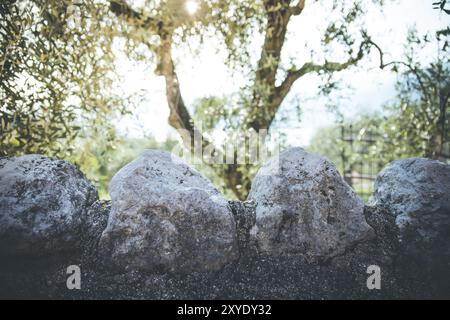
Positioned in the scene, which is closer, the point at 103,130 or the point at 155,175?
the point at 155,175

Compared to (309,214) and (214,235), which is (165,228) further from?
(309,214)

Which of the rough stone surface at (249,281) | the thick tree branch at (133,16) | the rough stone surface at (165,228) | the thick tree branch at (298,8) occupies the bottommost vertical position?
the rough stone surface at (249,281)

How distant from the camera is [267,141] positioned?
5.46 m

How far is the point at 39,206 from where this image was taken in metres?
2.39

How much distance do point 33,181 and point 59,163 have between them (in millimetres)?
236

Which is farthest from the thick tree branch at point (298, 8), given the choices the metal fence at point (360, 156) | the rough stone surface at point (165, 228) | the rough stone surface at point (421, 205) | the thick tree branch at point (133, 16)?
the metal fence at point (360, 156)

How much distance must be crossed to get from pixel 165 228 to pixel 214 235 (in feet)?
1.13

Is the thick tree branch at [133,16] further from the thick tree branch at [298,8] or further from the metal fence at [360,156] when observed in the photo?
the metal fence at [360,156]

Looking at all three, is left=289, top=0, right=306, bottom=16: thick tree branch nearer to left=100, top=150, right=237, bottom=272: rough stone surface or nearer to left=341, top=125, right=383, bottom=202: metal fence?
left=100, top=150, right=237, bottom=272: rough stone surface

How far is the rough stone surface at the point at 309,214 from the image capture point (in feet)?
8.35
